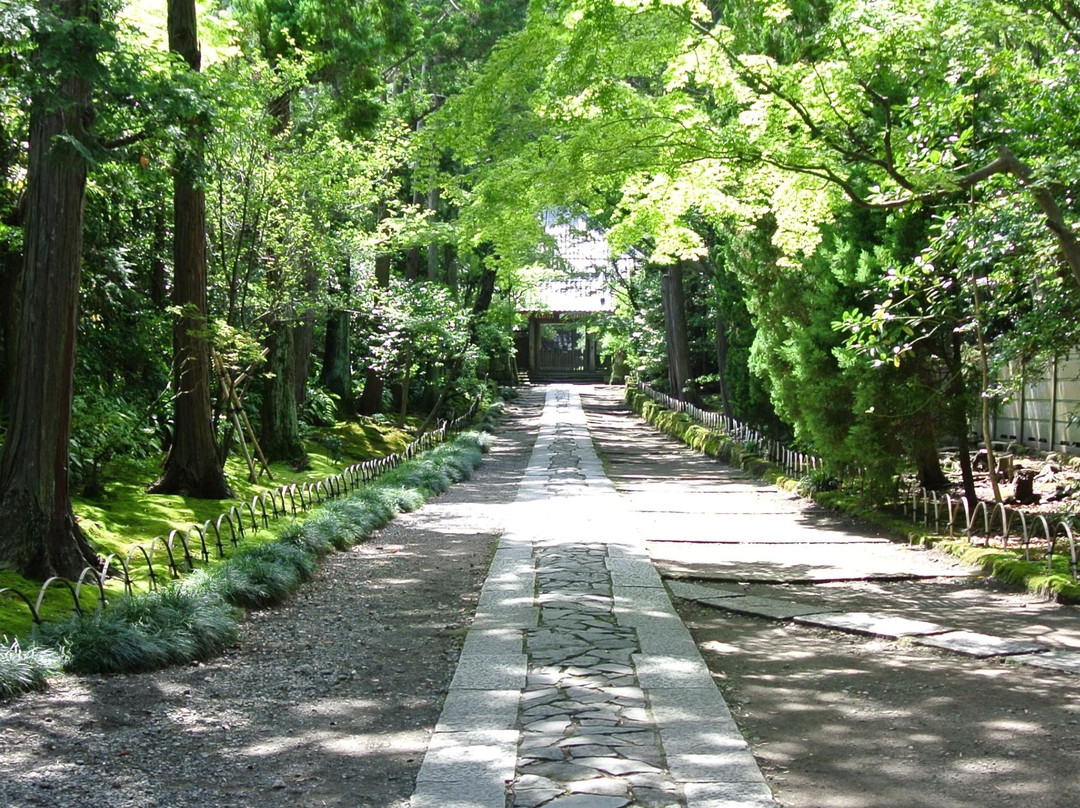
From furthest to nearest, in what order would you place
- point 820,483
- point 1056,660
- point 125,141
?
point 820,483
point 125,141
point 1056,660

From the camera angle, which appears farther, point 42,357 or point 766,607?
point 766,607

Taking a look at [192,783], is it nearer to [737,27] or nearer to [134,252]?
[737,27]

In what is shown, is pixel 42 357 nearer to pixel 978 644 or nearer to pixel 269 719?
pixel 269 719

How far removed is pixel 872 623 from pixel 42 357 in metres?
6.54

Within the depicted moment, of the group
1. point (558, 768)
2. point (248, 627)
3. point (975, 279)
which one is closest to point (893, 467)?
point (975, 279)

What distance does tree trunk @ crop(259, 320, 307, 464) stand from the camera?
656 inches

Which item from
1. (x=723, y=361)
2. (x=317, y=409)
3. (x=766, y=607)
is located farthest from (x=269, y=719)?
(x=723, y=361)

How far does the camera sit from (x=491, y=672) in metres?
6.22

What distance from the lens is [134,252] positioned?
14812 mm

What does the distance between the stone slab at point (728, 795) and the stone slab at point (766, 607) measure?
351cm

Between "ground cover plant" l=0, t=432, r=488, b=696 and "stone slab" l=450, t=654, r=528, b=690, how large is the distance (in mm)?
1655

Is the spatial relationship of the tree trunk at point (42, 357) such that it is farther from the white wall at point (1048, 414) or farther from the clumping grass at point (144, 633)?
the white wall at point (1048, 414)

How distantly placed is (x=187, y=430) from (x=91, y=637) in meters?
7.18

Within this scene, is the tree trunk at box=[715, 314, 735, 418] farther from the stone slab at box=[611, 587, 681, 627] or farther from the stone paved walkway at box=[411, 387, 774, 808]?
the stone slab at box=[611, 587, 681, 627]
